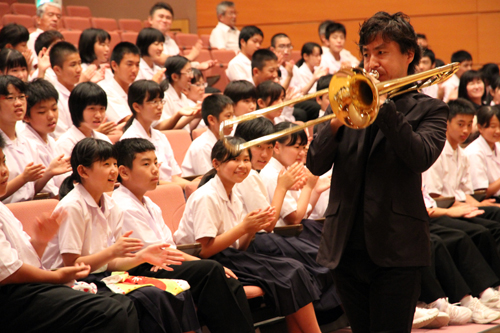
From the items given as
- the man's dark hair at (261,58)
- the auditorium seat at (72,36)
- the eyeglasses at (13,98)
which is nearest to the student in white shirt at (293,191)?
the eyeglasses at (13,98)

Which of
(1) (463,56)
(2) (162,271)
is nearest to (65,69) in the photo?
(2) (162,271)

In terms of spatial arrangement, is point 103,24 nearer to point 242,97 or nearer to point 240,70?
point 240,70

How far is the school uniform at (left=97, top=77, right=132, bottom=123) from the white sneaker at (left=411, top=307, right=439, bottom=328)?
2.49 metres

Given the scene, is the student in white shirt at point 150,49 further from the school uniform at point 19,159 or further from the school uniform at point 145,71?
the school uniform at point 19,159

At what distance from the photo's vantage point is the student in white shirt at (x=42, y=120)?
3035mm

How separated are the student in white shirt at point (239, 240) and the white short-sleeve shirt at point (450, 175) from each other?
1.44m

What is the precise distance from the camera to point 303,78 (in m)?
6.45

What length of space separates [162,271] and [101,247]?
27 centimetres

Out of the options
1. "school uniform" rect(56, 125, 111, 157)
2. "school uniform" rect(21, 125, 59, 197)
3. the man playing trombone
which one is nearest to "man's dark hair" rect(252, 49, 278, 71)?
"school uniform" rect(56, 125, 111, 157)

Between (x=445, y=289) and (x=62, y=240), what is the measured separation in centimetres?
210

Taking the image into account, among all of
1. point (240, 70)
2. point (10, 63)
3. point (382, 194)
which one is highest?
point (240, 70)

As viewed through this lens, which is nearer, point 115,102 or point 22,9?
point 115,102

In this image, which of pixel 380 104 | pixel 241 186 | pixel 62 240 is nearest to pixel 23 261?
pixel 62 240

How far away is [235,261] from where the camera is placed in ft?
8.61
